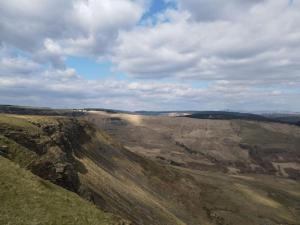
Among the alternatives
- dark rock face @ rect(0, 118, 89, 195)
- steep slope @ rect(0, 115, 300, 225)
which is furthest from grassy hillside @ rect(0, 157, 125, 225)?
steep slope @ rect(0, 115, 300, 225)

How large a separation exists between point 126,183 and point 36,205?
Result: 53.4 metres

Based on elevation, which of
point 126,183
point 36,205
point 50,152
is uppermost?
point 50,152

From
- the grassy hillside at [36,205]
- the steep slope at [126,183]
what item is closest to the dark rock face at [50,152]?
the steep slope at [126,183]

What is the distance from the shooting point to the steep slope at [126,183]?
45.6 m

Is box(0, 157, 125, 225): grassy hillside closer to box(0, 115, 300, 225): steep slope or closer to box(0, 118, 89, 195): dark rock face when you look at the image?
box(0, 118, 89, 195): dark rock face

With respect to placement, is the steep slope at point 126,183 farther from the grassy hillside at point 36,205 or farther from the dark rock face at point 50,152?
the grassy hillside at point 36,205

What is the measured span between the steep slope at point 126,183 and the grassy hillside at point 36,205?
668cm

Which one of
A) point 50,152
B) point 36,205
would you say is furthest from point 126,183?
point 36,205

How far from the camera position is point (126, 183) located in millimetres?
81250

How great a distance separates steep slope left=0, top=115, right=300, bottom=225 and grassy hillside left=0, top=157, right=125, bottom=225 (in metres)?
6.68

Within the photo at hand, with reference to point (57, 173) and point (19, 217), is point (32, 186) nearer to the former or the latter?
point (19, 217)

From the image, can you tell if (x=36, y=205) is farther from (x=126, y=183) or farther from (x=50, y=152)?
(x=126, y=183)

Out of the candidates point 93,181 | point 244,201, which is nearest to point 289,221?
point 244,201

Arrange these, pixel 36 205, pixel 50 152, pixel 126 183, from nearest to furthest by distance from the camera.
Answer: pixel 36 205
pixel 50 152
pixel 126 183
